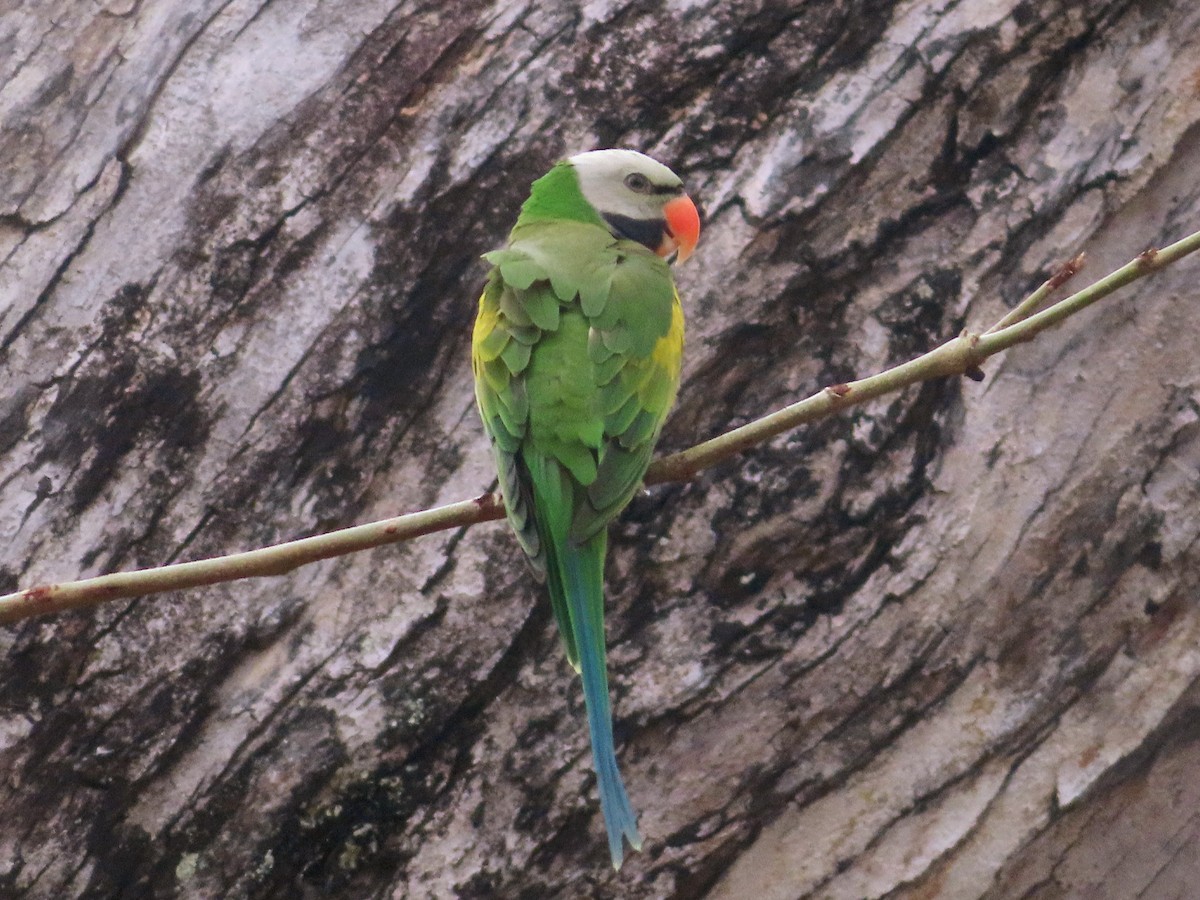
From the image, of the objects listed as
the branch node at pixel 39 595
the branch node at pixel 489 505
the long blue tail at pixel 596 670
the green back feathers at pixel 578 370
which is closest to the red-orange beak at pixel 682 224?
the green back feathers at pixel 578 370

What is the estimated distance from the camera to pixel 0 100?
2211 millimetres

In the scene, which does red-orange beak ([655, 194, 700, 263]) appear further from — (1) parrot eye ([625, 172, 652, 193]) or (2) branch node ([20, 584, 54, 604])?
(2) branch node ([20, 584, 54, 604])

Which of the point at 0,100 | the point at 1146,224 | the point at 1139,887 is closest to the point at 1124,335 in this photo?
the point at 1146,224

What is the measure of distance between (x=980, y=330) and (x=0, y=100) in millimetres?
1849

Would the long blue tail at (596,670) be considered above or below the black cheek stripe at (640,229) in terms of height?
below

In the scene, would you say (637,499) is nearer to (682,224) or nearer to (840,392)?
(682,224)

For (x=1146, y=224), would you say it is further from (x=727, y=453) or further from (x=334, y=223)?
(x=334, y=223)

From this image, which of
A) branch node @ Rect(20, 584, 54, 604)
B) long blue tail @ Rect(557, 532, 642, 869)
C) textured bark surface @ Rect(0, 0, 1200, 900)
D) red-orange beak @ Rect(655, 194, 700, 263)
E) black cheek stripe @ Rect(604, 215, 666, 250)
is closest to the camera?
branch node @ Rect(20, 584, 54, 604)

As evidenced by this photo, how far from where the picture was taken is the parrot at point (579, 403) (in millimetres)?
1696

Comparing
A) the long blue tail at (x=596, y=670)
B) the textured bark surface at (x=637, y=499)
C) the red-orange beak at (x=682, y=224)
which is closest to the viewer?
the long blue tail at (x=596, y=670)

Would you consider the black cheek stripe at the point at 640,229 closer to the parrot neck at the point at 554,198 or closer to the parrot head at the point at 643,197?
the parrot head at the point at 643,197

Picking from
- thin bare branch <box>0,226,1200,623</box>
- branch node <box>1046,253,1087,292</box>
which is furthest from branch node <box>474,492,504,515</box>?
branch node <box>1046,253,1087,292</box>

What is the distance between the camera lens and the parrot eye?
214 centimetres

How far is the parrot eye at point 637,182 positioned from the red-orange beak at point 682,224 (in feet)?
0.21
